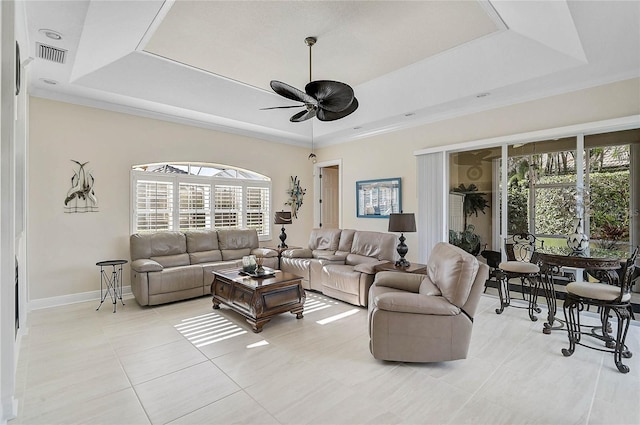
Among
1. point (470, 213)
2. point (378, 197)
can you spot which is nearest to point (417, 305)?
point (470, 213)

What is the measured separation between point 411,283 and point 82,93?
5.21m

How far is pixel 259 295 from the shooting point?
359cm

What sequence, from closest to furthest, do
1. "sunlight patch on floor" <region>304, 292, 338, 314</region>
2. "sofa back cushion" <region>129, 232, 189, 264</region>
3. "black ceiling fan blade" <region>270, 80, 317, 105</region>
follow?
"black ceiling fan blade" <region>270, 80, 317, 105</region>
"sunlight patch on floor" <region>304, 292, 338, 314</region>
"sofa back cushion" <region>129, 232, 189, 264</region>

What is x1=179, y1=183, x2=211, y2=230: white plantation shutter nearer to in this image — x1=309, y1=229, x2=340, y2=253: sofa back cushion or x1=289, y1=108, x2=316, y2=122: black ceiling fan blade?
x1=309, y1=229, x2=340, y2=253: sofa back cushion

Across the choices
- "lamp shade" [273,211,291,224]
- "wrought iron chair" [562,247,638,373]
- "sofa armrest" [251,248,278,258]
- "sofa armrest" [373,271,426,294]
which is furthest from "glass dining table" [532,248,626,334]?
"lamp shade" [273,211,291,224]

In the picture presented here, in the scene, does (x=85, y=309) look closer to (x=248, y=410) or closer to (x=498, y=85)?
(x=248, y=410)

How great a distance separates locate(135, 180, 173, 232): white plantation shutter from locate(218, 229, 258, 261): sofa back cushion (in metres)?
0.94

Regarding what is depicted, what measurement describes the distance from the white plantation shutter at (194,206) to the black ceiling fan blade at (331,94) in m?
3.49

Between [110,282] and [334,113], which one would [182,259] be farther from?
[334,113]

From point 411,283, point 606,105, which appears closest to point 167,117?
point 411,283

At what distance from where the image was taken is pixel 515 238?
464cm

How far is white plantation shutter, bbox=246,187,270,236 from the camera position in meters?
6.61

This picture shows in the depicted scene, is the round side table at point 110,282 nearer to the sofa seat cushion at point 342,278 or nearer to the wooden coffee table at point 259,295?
the wooden coffee table at point 259,295

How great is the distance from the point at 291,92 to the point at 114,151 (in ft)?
11.5
